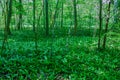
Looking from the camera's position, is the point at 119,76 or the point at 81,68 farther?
the point at 81,68

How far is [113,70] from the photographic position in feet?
31.6

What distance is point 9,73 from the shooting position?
8.80m

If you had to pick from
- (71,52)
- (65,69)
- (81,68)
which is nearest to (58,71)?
(65,69)

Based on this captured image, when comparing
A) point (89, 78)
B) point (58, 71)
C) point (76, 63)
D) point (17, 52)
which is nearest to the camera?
point (89, 78)

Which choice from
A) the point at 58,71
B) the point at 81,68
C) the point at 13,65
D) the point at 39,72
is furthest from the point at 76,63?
the point at 13,65

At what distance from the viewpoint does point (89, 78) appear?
342 inches

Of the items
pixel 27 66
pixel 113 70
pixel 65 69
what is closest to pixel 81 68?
pixel 65 69

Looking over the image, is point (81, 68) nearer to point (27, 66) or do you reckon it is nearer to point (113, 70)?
point (113, 70)

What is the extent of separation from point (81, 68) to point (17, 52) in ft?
11.8

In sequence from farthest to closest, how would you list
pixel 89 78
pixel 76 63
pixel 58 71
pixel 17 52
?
pixel 17 52
pixel 76 63
pixel 58 71
pixel 89 78

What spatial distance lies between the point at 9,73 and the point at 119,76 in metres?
4.23

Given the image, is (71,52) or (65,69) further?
(71,52)

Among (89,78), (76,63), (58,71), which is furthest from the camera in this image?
(76,63)

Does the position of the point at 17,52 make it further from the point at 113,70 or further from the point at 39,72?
the point at 113,70
